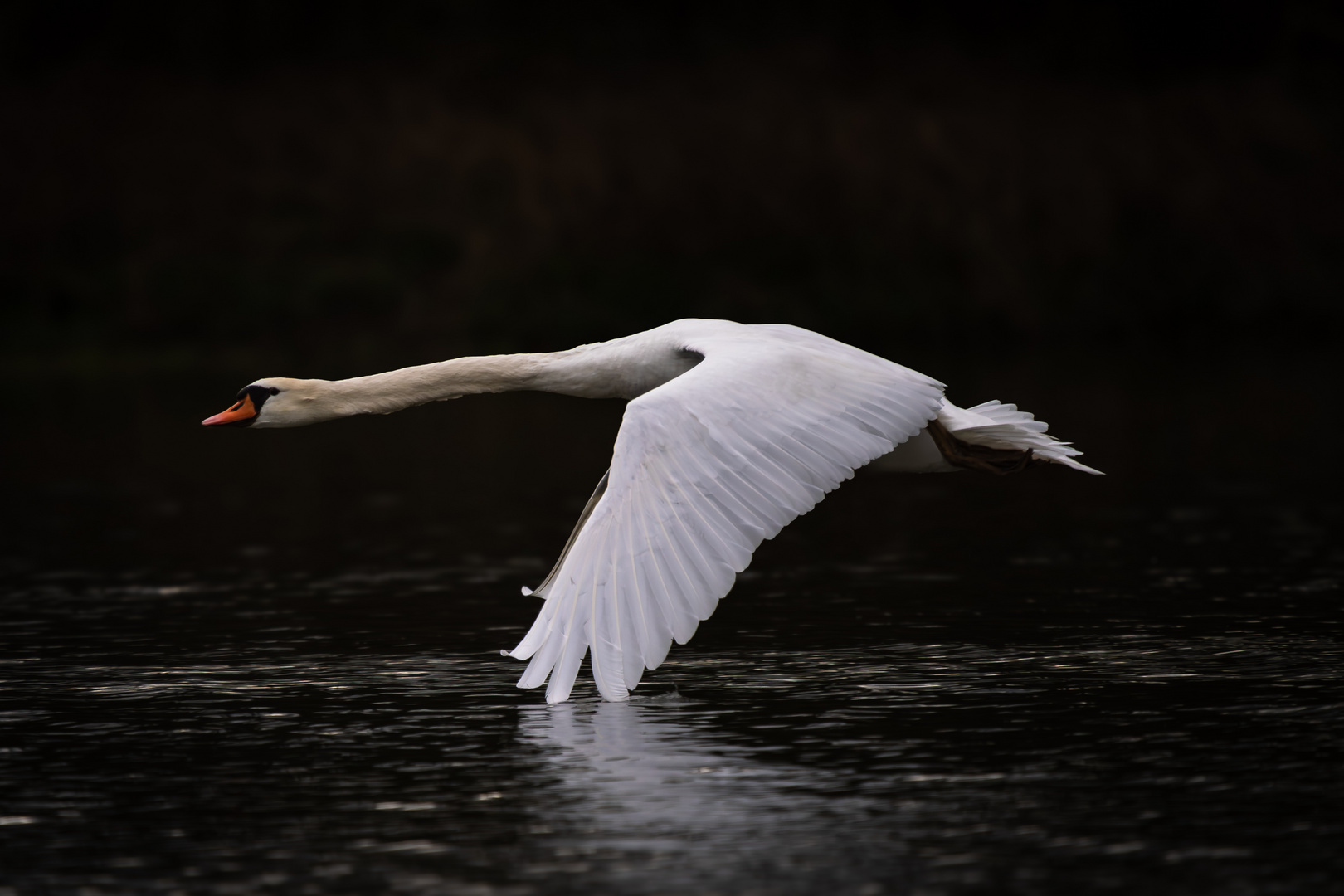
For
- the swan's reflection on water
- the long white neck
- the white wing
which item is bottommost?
the swan's reflection on water

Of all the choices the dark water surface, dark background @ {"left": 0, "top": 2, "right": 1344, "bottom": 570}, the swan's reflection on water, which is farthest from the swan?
dark background @ {"left": 0, "top": 2, "right": 1344, "bottom": 570}

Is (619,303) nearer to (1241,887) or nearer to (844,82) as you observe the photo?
(844,82)

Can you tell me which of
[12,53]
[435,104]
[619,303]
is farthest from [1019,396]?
[12,53]

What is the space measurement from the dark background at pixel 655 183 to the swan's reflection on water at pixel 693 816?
75.3 ft

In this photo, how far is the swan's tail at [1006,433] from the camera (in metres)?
9.25

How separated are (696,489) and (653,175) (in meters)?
31.2

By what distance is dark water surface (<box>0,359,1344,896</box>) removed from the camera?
222 inches

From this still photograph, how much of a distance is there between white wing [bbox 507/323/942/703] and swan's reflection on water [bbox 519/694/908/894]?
0.99ft

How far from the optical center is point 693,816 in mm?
6082

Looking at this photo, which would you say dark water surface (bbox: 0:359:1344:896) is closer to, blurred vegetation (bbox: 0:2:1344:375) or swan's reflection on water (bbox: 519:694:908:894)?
swan's reflection on water (bbox: 519:694:908:894)

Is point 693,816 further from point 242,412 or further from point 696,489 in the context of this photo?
point 242,412

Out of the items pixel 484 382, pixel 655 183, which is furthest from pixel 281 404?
pixel 655 183

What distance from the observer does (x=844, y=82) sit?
4056 centimetres

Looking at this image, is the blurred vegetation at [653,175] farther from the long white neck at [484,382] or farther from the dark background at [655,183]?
the long white neck at [484,382]
